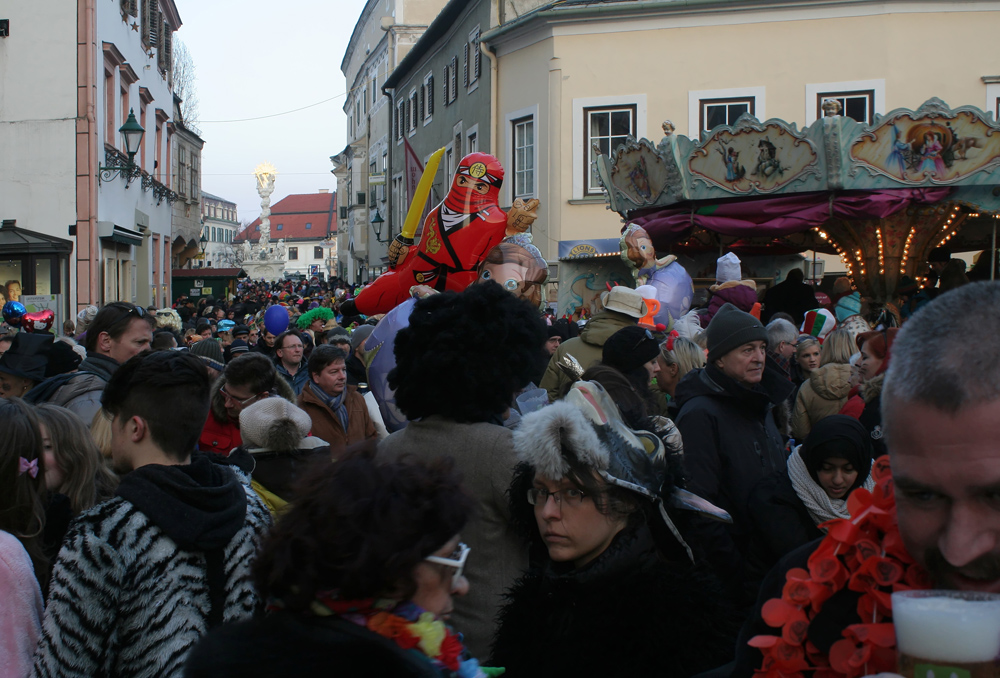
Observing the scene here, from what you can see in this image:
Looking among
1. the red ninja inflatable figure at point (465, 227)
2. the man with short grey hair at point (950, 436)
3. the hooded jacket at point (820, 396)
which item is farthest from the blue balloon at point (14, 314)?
the man with short grey hair at point (950, 436)

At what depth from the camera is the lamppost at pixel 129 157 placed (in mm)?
17828

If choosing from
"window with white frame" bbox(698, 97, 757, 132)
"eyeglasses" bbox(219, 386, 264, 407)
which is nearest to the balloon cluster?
"eyeglasses" bbox(219, 386, 264, 407)

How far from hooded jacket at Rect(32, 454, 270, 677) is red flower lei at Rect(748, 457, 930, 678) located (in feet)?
4.36

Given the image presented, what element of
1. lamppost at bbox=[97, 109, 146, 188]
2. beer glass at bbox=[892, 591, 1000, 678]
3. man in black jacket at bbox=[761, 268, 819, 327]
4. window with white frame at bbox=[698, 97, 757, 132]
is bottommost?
beer glass at bbox=[892, 591, 1000, 678]

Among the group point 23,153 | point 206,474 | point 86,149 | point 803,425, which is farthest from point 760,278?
point 206,474

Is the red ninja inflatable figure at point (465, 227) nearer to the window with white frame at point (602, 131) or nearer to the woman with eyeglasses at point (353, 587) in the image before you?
the woman with eyeglasses at point (353, 587)

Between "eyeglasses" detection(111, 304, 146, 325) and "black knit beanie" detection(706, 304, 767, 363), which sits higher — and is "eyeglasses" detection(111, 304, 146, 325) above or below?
above

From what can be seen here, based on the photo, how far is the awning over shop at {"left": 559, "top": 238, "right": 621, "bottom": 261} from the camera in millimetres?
17594

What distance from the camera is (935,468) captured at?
4.36ft

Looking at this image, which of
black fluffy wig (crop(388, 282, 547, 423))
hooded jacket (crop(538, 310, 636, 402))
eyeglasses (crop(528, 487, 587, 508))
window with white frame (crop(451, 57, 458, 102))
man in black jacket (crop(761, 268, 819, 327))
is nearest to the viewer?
eyeglasses (crop(528, 487, 587, 508))

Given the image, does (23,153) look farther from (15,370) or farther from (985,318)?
(985,318)

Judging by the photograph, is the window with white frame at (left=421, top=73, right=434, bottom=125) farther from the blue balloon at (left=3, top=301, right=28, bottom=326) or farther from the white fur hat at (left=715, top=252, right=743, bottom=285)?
the blue balloon at (left=3, top=301, right=28, bottom=326)

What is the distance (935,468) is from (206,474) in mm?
2004

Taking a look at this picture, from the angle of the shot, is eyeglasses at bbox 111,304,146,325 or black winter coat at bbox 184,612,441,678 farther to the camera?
eyeglasses at bbox 111,304,146,325
